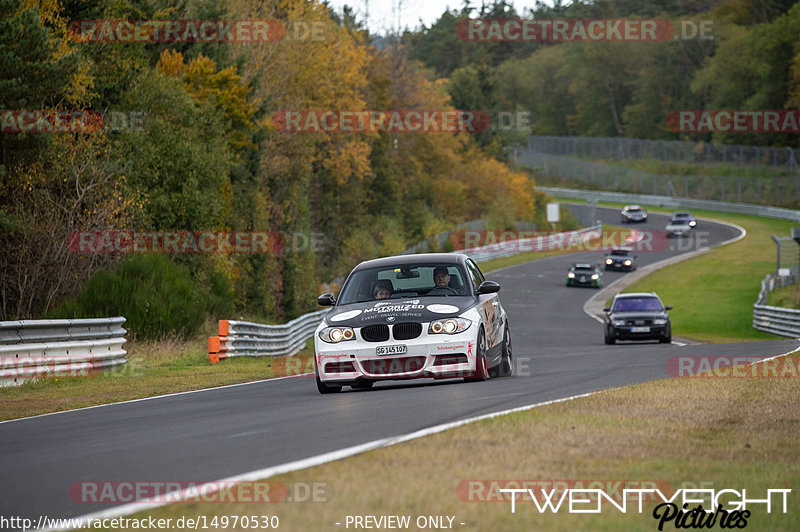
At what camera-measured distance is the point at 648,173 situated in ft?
410

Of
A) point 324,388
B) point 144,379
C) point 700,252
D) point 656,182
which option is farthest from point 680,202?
point 324,388

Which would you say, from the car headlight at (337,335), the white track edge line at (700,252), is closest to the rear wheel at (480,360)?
the car headlight at (337,335)

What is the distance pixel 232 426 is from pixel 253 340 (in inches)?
682

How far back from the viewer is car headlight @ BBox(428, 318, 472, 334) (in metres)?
13.9

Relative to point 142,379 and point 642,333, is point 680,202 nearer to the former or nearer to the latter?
point 642,333

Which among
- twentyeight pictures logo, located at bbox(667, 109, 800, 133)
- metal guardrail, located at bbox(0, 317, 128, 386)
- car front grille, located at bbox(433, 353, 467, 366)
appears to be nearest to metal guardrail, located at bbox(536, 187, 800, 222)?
twentyeight pictures logo, located at bbox(667, 109, 800, 133)

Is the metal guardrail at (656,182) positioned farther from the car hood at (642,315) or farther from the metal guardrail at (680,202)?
the car hood at (642,315)

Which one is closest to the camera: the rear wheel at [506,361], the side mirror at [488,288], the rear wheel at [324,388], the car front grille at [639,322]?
the rear wheel at [324,388]

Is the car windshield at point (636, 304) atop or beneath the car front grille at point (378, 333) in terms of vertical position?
beneath

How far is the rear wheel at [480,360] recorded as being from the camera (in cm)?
1414

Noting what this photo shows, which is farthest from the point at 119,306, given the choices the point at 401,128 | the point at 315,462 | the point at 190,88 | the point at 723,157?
the point at 723,157

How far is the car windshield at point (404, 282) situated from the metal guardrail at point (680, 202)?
83.3m

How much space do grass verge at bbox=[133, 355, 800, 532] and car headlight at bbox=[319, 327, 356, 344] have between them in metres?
3.57

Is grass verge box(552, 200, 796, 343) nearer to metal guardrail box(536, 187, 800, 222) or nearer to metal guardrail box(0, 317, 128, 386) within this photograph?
metal guardrail box(536, 187, 800, 222)
